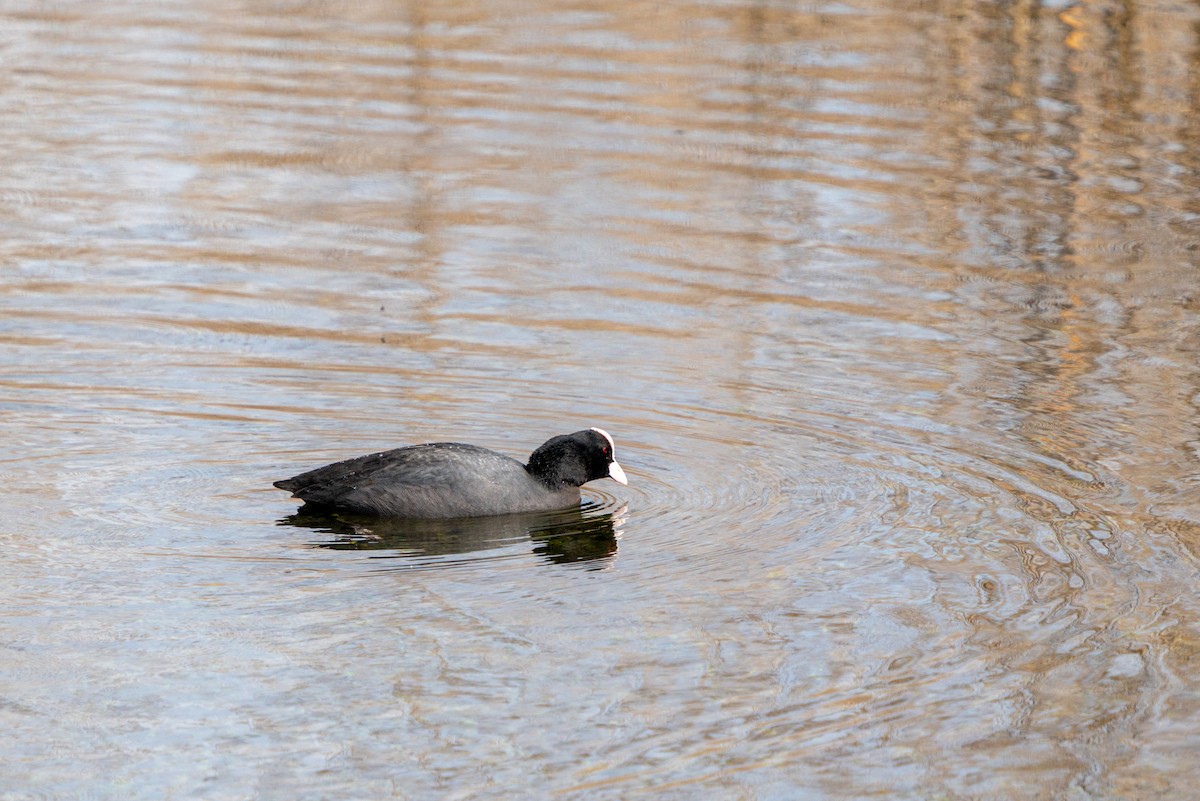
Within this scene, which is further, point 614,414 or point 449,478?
point 614,414

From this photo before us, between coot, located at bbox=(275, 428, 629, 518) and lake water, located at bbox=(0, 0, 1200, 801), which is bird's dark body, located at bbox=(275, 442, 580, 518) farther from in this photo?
lake water, located at bbox=(0, 0, 1200, 801)

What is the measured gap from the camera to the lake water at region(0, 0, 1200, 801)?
5.95 metres

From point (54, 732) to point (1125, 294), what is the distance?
8.06 meters

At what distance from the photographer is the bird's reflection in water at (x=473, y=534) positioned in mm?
7652

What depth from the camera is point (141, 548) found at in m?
7.39

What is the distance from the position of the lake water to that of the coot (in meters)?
0.13

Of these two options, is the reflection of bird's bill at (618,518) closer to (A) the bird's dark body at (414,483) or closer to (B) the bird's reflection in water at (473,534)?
(B) the bird's reflection in water at (473,534)

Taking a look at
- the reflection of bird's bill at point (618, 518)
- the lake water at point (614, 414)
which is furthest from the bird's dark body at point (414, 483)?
the reflection of bird's bill at point (618, 518)

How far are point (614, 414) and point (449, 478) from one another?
5.42ft

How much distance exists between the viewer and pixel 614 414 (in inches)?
373

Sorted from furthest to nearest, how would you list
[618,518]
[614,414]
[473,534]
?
[614,414] → [618,518] → [473,534]

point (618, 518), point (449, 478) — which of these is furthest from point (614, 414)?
point (449, 478)

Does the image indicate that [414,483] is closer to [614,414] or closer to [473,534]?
[473,534]

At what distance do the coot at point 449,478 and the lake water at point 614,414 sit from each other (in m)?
0.13
